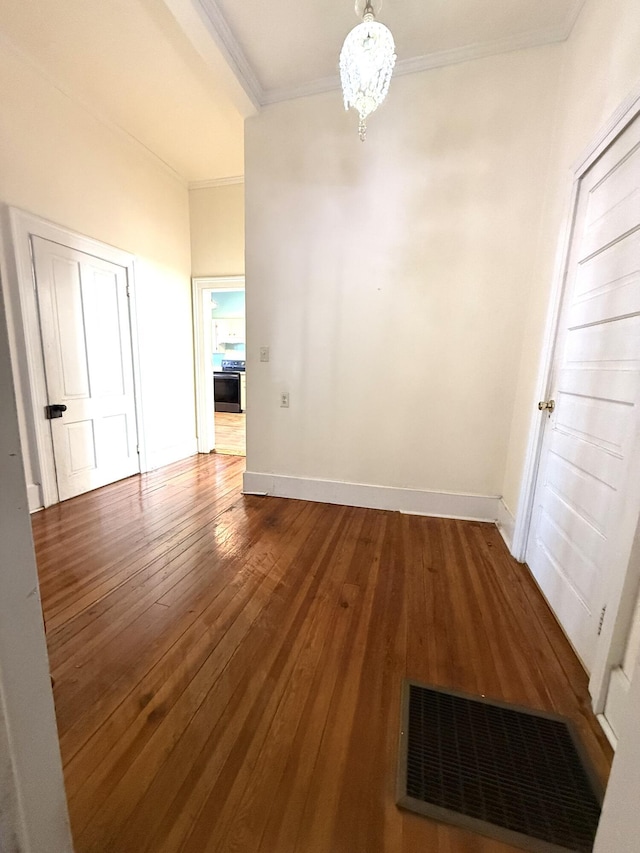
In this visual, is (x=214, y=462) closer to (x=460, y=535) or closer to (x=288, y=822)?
(x=460, y=535)

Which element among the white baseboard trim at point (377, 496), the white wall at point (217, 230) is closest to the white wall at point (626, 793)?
the white baseboard trim at point (377, 496)

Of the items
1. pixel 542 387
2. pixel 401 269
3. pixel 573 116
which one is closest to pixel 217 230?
pixel 401 269

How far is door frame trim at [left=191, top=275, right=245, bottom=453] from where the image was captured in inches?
161

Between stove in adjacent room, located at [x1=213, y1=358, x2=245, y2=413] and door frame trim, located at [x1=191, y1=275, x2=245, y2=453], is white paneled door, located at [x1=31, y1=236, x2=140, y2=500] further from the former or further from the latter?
stove in adjacent room, located at [x1=213, y1=358, x2=245, y2=413]

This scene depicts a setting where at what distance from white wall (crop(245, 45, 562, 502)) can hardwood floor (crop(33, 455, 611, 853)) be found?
29.3 inches

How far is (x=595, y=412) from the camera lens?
1.49 metres

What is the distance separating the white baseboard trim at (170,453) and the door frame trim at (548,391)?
3.52 m

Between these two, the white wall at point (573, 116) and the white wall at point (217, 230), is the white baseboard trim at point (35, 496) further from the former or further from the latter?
the white wall at point (573, 116)

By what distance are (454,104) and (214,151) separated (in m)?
2.28

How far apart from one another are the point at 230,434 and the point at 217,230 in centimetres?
300

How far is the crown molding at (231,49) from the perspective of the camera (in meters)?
1.99

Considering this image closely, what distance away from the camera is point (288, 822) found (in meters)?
0.92

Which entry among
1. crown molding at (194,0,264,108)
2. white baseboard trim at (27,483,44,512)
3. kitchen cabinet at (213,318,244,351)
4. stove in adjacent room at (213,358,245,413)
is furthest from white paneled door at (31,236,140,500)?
kitchen cabinet at (213,318,244,351)

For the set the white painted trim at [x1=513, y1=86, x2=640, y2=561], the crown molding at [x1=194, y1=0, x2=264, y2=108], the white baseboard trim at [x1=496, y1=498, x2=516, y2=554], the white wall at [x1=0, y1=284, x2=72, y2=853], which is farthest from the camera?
the white baseboard trim at [x1=496, y1=498, x2=516, y2=554]
